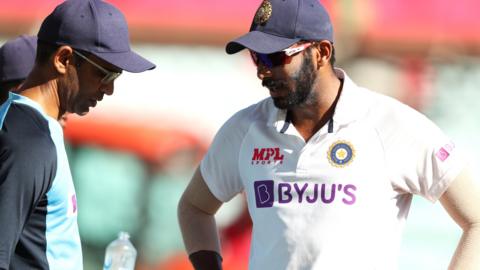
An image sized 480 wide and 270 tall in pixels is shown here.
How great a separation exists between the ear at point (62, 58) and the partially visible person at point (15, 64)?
2.64 ft

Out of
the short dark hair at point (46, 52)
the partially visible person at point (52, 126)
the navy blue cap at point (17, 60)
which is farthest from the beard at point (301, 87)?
the navy blue cap at point (17, 60)

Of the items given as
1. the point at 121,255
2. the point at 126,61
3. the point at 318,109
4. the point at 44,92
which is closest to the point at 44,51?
the point at 44,92

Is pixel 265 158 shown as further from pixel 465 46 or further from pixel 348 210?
pixel 465 46

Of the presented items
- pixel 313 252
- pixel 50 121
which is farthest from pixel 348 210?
pixel 50 121

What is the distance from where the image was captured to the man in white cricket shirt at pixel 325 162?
321 centimetres

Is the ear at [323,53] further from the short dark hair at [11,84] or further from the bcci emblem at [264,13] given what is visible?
the short dark hair at [11,84]

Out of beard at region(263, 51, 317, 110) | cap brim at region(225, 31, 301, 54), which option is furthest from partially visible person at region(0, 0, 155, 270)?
beard at region(263, 51, 317, 110)

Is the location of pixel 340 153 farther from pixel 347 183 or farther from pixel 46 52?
pixel 46 52

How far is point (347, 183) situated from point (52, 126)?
35.5 inches

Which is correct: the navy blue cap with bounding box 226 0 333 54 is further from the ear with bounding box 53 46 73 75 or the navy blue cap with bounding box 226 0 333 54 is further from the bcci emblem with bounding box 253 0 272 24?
the ear with bounding box 53 46 73 75

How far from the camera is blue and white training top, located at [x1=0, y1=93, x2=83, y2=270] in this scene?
106 inches

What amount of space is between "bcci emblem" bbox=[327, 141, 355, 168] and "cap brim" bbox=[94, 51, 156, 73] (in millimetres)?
606

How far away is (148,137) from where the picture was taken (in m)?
7.16

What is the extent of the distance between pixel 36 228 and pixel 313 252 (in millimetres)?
825
